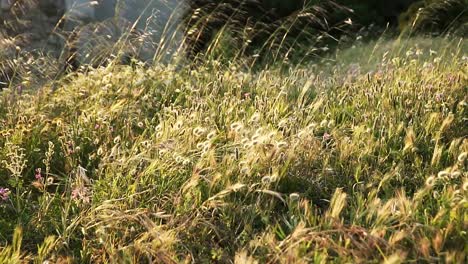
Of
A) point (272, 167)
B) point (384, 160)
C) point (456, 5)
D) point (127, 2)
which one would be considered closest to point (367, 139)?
point (384, 160)

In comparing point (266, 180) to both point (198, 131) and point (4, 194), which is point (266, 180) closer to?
point (198, 131)

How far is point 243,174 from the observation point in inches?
109

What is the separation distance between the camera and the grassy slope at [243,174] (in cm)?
239

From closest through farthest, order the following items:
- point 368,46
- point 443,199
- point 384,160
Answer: point 443,199 < point 384,160 < point 368,46

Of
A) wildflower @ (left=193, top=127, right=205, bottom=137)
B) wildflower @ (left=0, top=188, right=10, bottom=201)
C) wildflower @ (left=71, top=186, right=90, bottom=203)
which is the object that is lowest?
wildflower @ (left=0, top=188, right=10, bottom=201)

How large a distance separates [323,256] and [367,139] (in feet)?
3.31

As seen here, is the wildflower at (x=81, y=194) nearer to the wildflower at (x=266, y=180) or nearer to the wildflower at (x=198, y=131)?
the wildflower at (x=198, y=131)

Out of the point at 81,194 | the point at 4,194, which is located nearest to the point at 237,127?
the point at 81,194

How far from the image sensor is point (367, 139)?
3098 millimetres

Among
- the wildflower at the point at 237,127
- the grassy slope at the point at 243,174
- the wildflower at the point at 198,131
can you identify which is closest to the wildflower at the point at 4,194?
the grassy slope at the point at 243,174

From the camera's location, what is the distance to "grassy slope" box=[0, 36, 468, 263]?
2.39 metres

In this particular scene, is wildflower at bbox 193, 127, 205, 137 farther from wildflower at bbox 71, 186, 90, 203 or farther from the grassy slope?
wildflower at bbox 71, 186, 90, 203

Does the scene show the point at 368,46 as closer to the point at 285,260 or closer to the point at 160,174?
the point at 160,174

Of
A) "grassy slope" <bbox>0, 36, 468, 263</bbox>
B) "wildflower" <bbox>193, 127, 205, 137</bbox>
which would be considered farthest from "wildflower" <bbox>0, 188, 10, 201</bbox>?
"wildflower" <bbox>193, 127, 205, 137</bbox>
